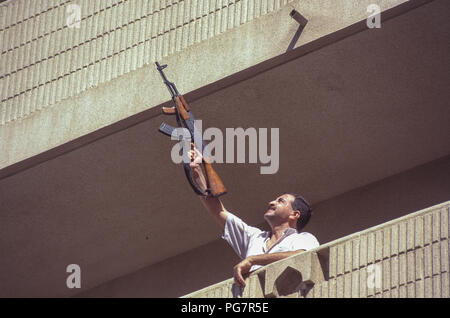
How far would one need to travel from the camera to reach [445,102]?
1391 centimetres

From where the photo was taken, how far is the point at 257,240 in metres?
11.9

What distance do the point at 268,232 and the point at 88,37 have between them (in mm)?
4185

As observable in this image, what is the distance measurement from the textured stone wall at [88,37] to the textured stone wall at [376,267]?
4.20 m

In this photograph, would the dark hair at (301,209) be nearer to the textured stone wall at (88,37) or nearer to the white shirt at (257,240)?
the white shirt at (257,240)

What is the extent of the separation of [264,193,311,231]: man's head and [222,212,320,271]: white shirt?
0.18 m

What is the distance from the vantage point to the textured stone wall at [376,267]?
10039mm

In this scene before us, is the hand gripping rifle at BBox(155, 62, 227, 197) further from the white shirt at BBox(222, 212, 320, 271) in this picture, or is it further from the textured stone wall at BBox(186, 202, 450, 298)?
the textured stone wall at BBox(186, 202, 450, 298)

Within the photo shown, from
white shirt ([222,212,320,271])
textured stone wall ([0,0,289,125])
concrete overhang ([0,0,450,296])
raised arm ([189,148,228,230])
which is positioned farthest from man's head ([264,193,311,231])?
textured stone wall ([0,0,289,125])

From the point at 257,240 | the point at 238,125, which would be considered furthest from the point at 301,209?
the point at 238,125

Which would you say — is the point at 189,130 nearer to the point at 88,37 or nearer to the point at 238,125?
the point at 238,125

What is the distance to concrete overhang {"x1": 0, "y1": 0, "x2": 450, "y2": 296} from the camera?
44.5 ft
